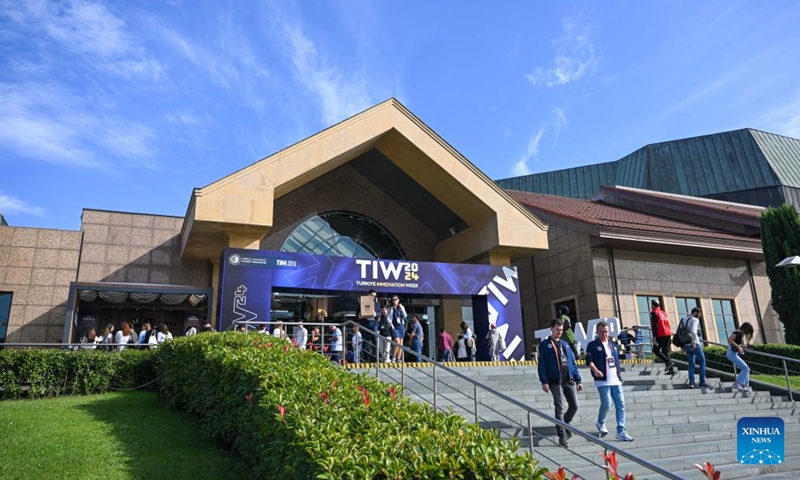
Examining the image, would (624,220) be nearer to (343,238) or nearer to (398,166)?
(398,166)

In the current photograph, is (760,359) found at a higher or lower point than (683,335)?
lower

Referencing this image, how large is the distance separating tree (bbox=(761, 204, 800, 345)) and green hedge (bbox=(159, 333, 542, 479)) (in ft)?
64.1

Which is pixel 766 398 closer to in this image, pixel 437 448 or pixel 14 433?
pixel 437 448

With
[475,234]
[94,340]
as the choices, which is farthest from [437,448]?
[475,234]

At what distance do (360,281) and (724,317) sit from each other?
48.6 ft

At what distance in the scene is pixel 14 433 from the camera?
732cm

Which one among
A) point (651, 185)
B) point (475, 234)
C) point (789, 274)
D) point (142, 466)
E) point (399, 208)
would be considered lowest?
point (142, 466)

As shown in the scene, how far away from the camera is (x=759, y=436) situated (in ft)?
15.5

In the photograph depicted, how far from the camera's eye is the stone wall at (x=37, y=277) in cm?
1691

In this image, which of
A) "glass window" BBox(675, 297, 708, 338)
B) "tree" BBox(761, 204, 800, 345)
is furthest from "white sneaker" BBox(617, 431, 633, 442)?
"tree" BBox(761, 204, 800, 345)

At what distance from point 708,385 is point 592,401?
348 centimetres

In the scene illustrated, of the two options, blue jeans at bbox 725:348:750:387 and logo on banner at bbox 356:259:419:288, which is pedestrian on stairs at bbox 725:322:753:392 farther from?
logo on banner at bbox 356:259:419:288

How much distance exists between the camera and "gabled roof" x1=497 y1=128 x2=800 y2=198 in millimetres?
37375

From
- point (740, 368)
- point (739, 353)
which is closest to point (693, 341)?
point (739, 353)
